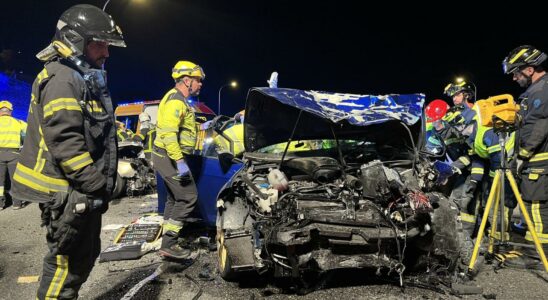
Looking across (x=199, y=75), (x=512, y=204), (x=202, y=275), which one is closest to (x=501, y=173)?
(x=512, y=204)

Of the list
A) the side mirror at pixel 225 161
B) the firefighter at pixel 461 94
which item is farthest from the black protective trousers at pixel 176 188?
the firefighter at pixel 461 94

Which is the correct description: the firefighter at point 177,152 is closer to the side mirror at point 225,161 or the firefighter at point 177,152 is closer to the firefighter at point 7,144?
the side mirror at point 225,161

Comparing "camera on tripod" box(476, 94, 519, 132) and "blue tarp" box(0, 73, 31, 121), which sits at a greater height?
"blue tarp" box(0, 73, 31, 121)

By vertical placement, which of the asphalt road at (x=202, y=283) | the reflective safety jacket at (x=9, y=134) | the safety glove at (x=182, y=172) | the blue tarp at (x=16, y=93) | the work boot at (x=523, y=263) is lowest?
the asphalt road at (x=202, y=283)

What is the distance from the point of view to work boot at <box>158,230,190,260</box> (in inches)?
149

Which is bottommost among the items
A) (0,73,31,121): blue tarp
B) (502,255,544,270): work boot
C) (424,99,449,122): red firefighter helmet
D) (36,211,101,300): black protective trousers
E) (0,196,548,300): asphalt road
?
(0,196,548,300): asphalt road

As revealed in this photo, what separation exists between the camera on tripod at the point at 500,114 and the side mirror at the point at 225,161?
2.74 meters

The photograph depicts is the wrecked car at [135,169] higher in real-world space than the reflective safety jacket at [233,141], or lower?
lower

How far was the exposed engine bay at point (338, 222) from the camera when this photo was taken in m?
2.84

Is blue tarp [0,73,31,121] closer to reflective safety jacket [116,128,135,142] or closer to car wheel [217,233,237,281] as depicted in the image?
reflective safety jacket [116,128,135,142]

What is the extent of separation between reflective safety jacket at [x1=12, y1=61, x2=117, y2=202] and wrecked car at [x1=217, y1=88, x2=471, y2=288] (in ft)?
4.48

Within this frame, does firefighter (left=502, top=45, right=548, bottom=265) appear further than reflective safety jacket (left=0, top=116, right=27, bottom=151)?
No

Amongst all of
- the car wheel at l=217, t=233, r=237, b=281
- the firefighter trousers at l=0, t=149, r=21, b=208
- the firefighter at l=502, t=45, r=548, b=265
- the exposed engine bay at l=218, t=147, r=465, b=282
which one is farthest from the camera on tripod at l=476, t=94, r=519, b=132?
the firefighter trousers at l=0, t=149, r=21, b=208

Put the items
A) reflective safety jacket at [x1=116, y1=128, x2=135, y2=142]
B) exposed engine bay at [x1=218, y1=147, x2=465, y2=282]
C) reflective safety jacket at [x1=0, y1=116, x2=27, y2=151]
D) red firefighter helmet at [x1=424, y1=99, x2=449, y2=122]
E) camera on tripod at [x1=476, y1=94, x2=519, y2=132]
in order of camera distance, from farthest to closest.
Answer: reflective safety jacket at [x1=116, y1=128, x2=135, y2=142] < red firefighter helmet at [x1=424, y1=99, x2=449, y2=122] < reflective safety jacket at [x1=0, y1=116, x2=27, y2=151] < camera on tripod at [x1=476, y1=94, x2=519, y2=132] < exposed engine bay at [x1=218, y1=147, x2=465, y2=282]
